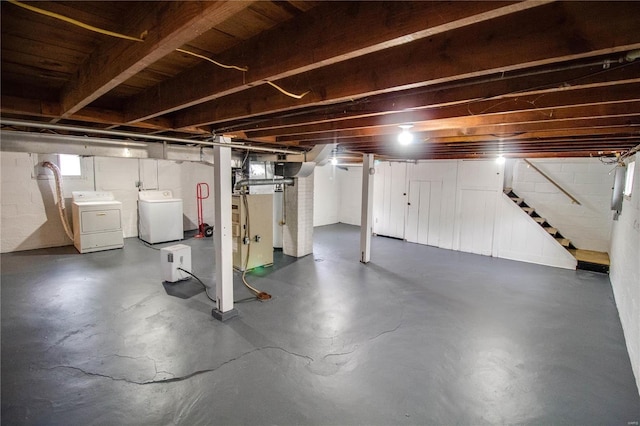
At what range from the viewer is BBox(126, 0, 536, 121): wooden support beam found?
859 mm

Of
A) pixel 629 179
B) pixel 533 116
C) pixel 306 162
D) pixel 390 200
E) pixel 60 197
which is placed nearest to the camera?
pixel 533 116

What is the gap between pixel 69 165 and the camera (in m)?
6.37

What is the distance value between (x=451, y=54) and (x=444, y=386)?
240 centimetres

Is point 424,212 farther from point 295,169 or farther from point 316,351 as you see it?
point 316,351

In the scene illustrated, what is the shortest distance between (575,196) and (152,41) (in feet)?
24.2

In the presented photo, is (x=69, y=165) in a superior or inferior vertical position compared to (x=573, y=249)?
superior

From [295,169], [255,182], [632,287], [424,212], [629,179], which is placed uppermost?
[295,169]

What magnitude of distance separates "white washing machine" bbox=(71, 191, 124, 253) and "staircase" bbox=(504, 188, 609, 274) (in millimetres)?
8156

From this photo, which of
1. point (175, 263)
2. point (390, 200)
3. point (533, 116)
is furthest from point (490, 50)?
point (390, 200)

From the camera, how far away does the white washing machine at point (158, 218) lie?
6.65 meters

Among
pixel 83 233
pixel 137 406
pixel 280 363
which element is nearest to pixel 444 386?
pixel 280 363

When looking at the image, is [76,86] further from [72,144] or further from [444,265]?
[444,265]

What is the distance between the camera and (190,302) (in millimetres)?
3863

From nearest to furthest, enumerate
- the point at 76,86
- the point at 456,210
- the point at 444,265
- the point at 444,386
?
the point at 76,86 → the point at 444,386 → the point at 444,265 → the point at 456,210
